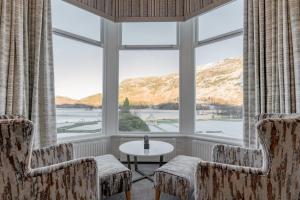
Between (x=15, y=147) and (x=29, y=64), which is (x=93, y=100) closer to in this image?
(x=29, y=64)

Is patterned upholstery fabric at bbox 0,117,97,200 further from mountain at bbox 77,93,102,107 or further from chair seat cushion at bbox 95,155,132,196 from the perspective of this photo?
mountain at bbox 77,93,102,107

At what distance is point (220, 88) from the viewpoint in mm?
3295

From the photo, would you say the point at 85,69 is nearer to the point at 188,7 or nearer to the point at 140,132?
the point at 140,132

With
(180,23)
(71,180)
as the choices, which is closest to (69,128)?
(71,180)

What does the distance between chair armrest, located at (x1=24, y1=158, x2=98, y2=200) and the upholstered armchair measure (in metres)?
0.83

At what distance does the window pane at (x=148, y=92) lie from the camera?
373 centimetres

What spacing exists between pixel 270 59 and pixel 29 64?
111 inches

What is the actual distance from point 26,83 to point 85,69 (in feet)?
4.03

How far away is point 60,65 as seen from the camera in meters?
3.16

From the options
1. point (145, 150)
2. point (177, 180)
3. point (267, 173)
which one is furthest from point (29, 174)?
point (267, 173)

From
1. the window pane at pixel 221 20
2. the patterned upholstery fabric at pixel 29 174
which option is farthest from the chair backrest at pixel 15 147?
the window pane at pixel 221 20

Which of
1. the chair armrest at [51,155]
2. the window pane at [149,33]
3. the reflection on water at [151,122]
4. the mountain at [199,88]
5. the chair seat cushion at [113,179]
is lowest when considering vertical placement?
the chair seat cushion at [113,179]

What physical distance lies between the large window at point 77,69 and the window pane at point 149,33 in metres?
0.52

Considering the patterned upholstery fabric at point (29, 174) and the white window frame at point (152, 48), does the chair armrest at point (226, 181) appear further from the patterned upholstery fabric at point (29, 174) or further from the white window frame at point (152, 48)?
the white window frame at point (152, 48)
